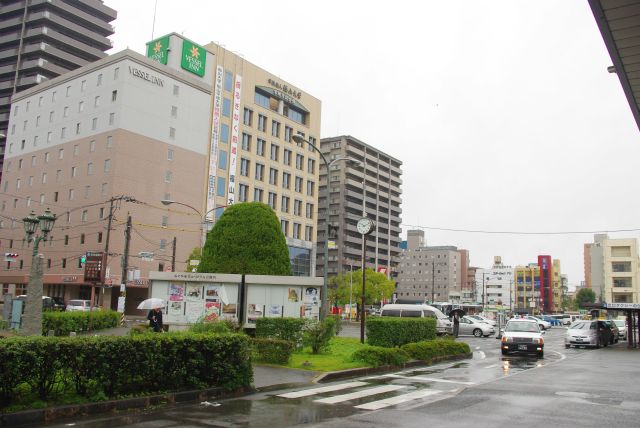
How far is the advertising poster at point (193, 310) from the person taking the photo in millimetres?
21969

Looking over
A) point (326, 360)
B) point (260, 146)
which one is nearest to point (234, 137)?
point (260, 146)

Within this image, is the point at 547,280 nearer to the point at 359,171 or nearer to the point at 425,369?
the point at 359,171

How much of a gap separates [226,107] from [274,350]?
60623 millimetres

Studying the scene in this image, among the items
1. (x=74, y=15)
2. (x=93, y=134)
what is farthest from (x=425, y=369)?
(x=74, y=15)

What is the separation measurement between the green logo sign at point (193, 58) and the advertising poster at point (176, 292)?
2073 inches

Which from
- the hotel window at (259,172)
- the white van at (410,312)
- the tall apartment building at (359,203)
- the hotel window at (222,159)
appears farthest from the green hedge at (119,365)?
the tall apartment building at (359,203)

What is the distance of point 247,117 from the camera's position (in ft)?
250

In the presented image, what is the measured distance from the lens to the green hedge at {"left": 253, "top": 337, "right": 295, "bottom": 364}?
52.7 feet

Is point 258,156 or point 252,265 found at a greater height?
point 258,156

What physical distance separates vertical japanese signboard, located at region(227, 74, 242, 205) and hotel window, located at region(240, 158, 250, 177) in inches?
76.8

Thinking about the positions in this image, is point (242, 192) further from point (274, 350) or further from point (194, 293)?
point (274, 350)

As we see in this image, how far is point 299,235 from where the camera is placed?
274 feet

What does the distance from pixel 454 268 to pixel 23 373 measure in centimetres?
15992

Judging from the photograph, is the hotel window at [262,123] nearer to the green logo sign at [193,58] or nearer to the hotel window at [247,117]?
the hotel window at [247,117]
